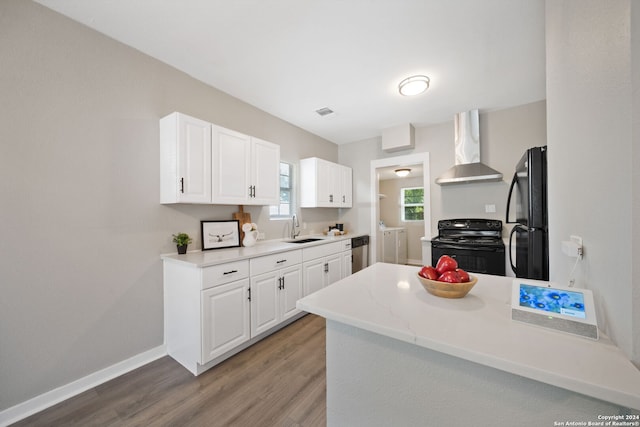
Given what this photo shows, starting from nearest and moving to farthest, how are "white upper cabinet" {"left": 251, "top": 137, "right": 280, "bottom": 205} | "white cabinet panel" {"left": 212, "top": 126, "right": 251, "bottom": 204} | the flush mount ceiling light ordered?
"white cabinet panel" {"left": 212, "top": 126, "right": 251, "bottom": 204} → the flush mount ceiling light → "white upper cabinet" {"left": 251, "top": 137, "right": 280, "bottom": 205}

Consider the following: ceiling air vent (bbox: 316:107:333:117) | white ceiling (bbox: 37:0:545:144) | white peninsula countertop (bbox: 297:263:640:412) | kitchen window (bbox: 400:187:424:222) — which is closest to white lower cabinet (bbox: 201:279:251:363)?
white peninsula countertop (bbox: 297:263:640:412)

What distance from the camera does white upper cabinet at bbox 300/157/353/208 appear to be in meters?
A: 3.72

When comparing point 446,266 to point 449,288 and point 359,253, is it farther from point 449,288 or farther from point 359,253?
point 359,253

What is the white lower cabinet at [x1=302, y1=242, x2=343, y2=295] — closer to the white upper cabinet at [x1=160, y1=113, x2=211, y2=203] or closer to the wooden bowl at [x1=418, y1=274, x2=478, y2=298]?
the white upper cabinet at [x1=160, y1=113, x2=211, y2=203]

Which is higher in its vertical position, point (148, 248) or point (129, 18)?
point (129, 18)

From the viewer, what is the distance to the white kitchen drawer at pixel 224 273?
1.85m

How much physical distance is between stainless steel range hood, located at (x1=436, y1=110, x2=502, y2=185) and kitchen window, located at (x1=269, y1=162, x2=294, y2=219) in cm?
222

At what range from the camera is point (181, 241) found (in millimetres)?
2189

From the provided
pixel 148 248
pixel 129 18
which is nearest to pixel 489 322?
pixel 148 248

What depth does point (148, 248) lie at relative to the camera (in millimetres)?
2055

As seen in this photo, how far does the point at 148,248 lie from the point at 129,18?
1.77m

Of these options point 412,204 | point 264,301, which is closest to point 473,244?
point 264,301

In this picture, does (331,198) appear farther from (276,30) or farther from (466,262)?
(276,30)

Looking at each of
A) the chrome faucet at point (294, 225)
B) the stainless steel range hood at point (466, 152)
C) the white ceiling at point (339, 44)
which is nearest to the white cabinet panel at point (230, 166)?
the white ceiling at point (339, 44)
